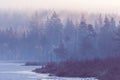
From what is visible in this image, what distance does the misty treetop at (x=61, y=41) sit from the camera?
302 feet

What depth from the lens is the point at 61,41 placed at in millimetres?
102250

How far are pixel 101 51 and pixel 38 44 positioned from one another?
45675 millimetres

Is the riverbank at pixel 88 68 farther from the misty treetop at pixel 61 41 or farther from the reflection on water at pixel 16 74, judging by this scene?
the misty treetop at pixel 61 41

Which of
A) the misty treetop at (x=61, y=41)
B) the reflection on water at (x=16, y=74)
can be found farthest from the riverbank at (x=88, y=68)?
the misty treetop at (x=61, y=41)

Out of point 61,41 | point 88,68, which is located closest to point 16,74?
point 88,68

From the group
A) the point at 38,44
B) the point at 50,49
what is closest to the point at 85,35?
the point at 50,49

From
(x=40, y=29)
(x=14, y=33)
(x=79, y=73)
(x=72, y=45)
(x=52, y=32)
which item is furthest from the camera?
(x=14, y=33)

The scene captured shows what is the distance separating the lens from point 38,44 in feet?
447

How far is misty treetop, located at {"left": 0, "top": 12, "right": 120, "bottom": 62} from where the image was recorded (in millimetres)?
92125

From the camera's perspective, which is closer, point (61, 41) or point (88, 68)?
point (88, 68)

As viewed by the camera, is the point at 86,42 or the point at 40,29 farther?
the point at 40,29

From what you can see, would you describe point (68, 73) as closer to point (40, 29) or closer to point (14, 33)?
point (40, 29)

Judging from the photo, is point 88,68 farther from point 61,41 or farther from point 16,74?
point 61,41

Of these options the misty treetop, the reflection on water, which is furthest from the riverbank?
the misty treetop
